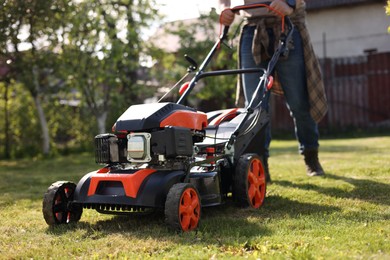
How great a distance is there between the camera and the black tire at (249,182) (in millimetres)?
3510

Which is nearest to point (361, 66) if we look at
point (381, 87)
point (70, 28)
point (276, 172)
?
point (381, 87)

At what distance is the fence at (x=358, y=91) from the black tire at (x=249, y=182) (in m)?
9.11

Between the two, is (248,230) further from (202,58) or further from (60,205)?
(202,58)

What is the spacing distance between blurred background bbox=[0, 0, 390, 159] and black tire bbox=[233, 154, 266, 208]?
4438mm

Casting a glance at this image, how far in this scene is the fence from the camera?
12.3 m

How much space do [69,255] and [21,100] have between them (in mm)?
7902

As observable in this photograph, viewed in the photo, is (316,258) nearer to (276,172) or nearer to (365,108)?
(276,172)

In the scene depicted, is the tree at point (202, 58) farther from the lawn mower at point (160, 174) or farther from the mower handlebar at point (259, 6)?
the lawn mower at point (160, 174)

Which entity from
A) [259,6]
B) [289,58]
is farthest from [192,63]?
[289,58]

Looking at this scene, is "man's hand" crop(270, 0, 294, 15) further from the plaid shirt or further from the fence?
the fence

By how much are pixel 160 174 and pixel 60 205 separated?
0.63 meters

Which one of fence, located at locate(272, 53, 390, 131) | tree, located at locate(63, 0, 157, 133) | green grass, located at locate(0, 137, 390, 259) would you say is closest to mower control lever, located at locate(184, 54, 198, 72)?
green grass, located at locate(0, 137, 390, 259)

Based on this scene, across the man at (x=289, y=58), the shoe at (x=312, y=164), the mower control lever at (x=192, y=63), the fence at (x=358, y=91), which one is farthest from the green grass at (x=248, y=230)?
the fence at (x=358, y=91)

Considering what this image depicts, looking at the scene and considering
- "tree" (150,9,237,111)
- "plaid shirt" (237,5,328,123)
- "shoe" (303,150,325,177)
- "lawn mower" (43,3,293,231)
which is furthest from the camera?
"tree" (150,9,237,111)
